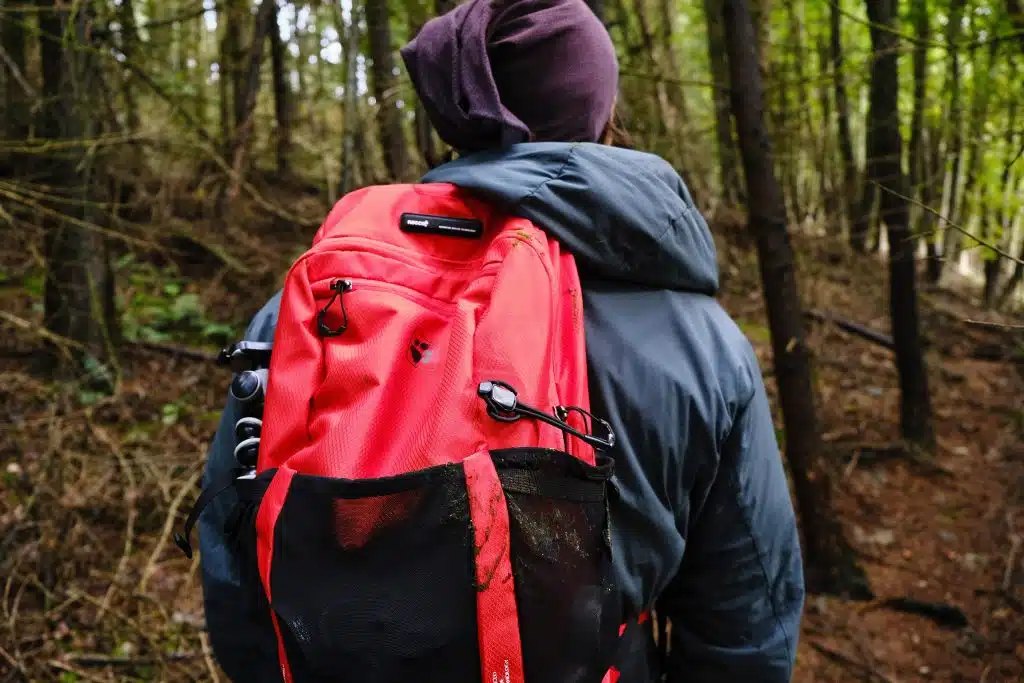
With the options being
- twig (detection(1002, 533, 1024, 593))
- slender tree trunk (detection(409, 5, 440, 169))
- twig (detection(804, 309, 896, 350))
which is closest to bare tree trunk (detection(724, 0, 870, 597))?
twig (detection(1002, 533, 1024, 593))

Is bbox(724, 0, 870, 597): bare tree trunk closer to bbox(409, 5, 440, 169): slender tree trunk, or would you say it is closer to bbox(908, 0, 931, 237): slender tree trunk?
bbox(409, 5, 440, 169): slender tree trunk

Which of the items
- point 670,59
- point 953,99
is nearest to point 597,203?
point 953,99

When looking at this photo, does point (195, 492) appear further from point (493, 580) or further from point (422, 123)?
point (422, 123)

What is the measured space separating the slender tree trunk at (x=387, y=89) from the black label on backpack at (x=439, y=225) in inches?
216

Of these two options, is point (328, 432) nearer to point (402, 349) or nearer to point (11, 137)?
point (402, 349)

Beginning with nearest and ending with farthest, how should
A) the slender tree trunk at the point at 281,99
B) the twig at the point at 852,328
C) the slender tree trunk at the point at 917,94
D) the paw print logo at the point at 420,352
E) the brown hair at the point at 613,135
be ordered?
the paw print logo at the point at 420,352
the brown hair at the point at 613,135
the slender tree trunk at the point at 917,94
the twig at the point at 852,328
the slender tree trunk at the point at 281,99

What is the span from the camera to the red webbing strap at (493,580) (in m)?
0.97

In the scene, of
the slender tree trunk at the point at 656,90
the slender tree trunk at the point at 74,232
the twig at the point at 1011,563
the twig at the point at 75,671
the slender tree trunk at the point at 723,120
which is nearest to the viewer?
the twig at the point at 75,671

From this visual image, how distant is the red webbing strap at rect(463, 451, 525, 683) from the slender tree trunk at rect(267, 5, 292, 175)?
8.95 metres

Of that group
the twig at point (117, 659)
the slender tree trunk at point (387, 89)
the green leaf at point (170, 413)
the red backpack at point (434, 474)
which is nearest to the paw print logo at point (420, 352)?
the red backpack at point (434, 474)

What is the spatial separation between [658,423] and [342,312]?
53 cm

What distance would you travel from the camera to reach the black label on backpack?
1.21 m

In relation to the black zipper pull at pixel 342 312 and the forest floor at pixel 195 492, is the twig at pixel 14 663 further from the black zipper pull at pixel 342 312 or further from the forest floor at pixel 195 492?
the black zipper pull at pixel 342 312

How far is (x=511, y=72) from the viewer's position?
1.34 m
